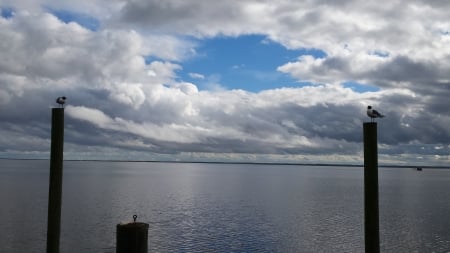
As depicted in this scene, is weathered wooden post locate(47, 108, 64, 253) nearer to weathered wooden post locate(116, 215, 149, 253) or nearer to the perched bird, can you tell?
the perched bird

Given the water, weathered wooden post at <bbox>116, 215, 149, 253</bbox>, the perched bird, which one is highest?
the perched bird

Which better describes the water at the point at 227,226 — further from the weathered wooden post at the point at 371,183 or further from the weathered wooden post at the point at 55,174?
the weathered wooden post at the point at 371,183

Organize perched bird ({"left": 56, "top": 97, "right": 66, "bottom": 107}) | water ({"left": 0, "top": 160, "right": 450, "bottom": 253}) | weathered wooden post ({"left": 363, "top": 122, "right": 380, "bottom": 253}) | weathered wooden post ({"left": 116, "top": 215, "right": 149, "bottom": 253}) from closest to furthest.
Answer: weathered wooden post ({"left": 116, "top": 215, "right": 149, "bottom": 253}) < weathered wooden post ({"left": 363, "top": 122, "right": 380, "bottom": 253}) < perched bird ({"left": 56, "top": 97, "right": 66, "bottom": 107}) < water ({"left": 0, "top": 160, "right": 450, "bottom": 253})

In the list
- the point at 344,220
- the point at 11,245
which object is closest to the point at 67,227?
the point at 11,245

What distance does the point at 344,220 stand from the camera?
51938mm

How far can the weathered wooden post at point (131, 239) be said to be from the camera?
35.0 ft

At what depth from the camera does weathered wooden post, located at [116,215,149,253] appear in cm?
1066

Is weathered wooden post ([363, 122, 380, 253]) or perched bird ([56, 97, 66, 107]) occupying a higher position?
perched bird ([56, 97, 66, 107])

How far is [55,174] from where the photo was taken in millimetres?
13219

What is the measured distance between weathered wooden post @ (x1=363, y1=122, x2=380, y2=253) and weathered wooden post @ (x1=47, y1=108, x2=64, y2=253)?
9.12 m

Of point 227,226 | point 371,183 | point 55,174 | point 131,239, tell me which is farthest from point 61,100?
point 227,226

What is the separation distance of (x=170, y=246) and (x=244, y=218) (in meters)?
18.6

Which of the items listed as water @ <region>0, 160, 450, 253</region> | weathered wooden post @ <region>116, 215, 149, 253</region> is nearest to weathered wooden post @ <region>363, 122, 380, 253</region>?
weathered wooden post @ <region>116, 215, 149, 253</region>

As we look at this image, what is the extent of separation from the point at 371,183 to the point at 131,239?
6933 millimetres
